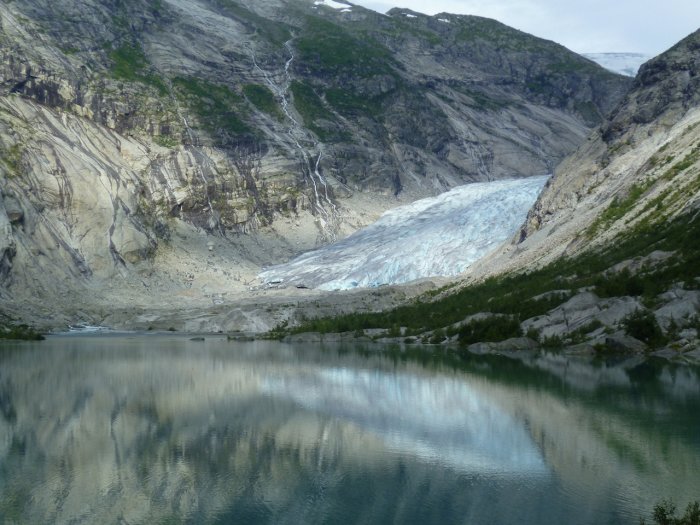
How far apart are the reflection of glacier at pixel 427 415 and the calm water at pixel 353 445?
76 millimetres

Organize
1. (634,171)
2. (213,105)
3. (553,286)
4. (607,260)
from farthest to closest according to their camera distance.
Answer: (213,105)
(634,171)
(553,286)
(607,260)

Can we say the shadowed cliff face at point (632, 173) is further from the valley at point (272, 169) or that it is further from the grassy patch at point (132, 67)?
the grassy patch at point (132, 67)

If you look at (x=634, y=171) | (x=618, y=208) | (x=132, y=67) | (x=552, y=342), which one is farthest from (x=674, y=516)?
(x=132, y=67)

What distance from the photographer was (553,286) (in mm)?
48688

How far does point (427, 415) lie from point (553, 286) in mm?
27739

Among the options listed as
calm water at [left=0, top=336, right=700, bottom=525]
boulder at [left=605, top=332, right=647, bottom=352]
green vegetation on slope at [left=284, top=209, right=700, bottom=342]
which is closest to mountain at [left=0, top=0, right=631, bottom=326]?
green vegetation on slope at [left=284, top=209, right=700, bottom=342]

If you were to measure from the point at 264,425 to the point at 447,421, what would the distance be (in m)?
4.92

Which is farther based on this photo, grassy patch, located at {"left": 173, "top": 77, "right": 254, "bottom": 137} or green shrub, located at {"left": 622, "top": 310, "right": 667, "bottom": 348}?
grassy patch, located at {"left": 173, "top": 77, "right": 254, "bottom": 137}

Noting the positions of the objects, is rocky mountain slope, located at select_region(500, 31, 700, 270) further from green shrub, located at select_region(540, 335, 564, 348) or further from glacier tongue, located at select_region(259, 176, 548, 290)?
glacier tongue, located at select_region(259, 176, 548, 290)

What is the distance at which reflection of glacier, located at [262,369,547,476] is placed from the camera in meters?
17.5

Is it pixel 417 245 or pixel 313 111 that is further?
pixel 313 111

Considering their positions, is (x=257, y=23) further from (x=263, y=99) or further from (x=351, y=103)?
(x=263, y=99)

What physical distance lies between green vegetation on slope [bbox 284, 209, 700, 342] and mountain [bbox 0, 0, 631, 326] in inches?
1056

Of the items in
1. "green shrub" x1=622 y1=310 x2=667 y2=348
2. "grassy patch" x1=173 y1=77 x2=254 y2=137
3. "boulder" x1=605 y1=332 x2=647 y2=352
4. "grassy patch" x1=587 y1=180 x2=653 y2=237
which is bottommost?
"boulder" x1=605 y1=332 x2=647 y2=352
